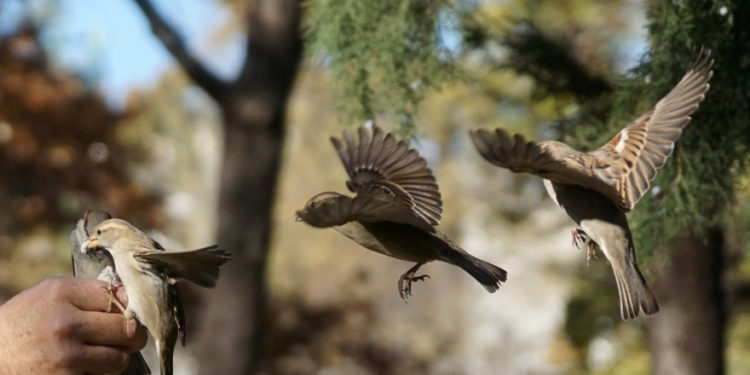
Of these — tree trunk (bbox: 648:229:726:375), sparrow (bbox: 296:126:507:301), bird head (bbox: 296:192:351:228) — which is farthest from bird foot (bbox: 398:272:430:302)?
tree trunk (bbox: 648:229:726:375)

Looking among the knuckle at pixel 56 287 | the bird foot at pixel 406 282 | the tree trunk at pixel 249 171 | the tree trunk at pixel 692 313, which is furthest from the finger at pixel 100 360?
the tree trunk at pixel 249 171

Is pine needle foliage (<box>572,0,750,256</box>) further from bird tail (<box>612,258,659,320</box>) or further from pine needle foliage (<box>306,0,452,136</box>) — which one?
pine needle foliage (<box>306,0,452,136</box>)

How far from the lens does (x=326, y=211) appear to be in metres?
2.09

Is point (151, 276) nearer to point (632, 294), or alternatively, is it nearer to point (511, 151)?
point (511, 151)

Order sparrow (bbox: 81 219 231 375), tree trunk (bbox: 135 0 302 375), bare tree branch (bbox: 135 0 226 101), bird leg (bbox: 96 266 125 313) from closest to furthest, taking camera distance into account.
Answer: sparrow (bbox: 81 219 231 375) → bird leg (bbox: 96 266 125 313) → bare tree branch (bbox: 135 0 226 101) → tree trunk (bbox: 135 0 302 375)

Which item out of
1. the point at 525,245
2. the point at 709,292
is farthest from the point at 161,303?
the point at 525,245

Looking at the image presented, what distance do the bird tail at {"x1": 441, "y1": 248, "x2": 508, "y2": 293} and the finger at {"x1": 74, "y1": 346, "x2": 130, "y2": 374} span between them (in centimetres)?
72

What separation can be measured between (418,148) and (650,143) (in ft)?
2.75

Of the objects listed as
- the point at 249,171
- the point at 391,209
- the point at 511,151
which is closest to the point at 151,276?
the point at 391,209

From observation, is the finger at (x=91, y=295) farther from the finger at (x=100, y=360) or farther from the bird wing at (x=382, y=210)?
the bird wing at (x=382, y=210)

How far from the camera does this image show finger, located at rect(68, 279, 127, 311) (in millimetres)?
2184

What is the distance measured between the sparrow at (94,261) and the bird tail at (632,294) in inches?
43.2

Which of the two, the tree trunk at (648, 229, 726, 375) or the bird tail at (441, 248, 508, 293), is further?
the tree trunk at (648, 229, 726, 375)

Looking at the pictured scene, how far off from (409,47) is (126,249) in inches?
47.6
